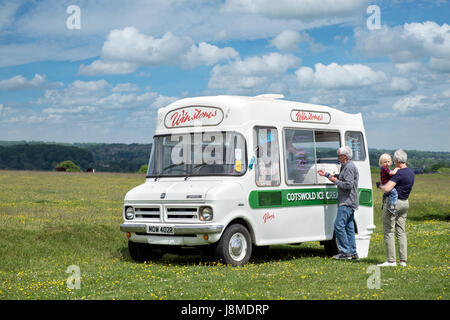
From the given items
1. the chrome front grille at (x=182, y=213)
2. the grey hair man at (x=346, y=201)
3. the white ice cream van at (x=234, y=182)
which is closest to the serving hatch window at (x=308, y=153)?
the white ice cream van at (x=234, y=182)

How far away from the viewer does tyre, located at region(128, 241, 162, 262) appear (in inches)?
515

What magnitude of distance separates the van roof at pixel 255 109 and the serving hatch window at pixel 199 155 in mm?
344

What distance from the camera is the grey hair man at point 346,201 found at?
13.0 metres

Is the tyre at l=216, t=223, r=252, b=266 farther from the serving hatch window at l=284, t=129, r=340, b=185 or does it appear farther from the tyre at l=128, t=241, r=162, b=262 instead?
the tyre at l=128, t=241, r=162, b=262

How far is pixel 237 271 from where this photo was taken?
11.1 meters

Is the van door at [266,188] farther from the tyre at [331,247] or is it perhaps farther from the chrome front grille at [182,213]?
the tyre at [331,247]

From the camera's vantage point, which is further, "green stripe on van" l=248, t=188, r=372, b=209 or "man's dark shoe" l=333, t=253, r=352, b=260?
"man's dark shoe" l=333, t=253, r=352, b=260

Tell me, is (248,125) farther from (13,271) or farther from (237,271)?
(13,271)

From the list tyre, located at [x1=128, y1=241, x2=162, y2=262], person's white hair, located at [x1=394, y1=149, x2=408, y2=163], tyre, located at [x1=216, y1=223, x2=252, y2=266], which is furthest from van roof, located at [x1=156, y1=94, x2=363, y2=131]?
person's white hair, located at [x1=394, y1=149, x2=408, y2=163]

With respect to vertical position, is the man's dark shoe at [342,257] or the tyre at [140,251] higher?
the tyre at [140,251]

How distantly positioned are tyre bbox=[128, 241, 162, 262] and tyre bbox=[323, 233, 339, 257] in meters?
3.98

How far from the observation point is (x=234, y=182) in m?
12.2

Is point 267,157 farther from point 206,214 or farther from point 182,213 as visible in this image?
point 182,213
